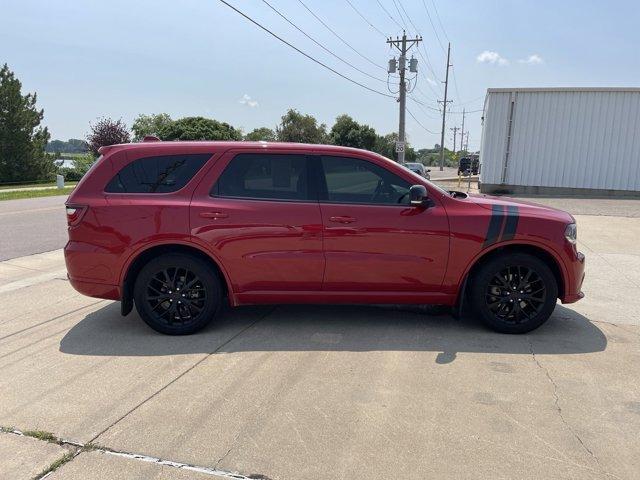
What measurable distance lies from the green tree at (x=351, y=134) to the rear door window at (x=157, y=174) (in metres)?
59.8

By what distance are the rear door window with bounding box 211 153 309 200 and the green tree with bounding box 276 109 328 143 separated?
5678cm

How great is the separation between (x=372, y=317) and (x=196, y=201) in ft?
7.03

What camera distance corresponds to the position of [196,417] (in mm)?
3189

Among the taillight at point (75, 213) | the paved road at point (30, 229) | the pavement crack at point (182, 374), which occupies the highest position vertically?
the taillight at point (75, 213)

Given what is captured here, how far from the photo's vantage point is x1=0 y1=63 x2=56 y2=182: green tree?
36344 millimetres

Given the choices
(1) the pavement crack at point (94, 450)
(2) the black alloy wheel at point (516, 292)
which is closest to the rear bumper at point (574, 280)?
(2) the black alloy wheel at point (516, 292)

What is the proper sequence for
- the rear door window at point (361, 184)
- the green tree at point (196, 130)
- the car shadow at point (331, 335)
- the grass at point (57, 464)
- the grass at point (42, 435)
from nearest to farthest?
1. the grass at point (57, 464)
2. the grass at point (42, 435)
3. the car shadow at point (331, 335)
4. the rear door window at point (361, 184)
5. the green tree at point (196, 130)

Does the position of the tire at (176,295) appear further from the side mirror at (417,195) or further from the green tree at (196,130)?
the green tree at (196,130)

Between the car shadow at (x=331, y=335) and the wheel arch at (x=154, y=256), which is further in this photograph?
the wheel arch at (x=154, y=256)

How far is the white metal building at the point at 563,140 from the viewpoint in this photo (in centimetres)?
1991

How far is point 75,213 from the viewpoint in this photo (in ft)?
14.9

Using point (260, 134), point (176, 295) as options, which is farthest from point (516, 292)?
point (260, 134)

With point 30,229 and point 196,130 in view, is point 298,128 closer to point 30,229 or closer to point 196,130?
point 196,130

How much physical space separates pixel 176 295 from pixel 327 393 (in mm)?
1868
